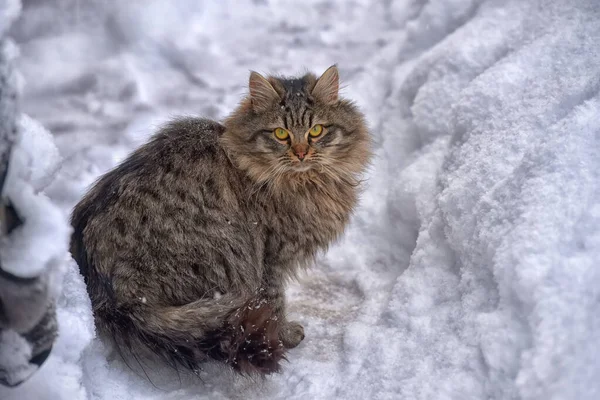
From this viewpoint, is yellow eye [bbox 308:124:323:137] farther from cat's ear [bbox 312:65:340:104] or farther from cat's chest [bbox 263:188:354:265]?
cat's chest [bbox 263:188:354:265]

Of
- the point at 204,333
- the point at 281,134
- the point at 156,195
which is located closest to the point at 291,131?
the point at 281,134

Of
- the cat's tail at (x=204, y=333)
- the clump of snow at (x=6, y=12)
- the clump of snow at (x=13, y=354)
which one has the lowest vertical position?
the clump of snow at (x=13, y=354)

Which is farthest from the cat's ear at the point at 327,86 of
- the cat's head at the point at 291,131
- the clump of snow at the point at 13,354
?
the clump of snow at the point at 13,354

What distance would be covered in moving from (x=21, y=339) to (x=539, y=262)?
136 cm

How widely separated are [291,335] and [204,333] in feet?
1.55

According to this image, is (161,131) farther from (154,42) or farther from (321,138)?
(154,42)

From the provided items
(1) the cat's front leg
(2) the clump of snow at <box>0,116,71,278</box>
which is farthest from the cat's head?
(2) the clump of snow at <box>0,116,71,278</box>

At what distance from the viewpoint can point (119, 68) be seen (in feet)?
12.2

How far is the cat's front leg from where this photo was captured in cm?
209

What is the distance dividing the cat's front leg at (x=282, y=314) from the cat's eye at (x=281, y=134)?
1.77 feet

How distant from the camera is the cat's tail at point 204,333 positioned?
1763mm

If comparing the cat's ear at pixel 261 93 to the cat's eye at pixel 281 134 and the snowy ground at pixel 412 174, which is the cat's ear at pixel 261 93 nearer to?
the cat's eye at pixel 281 134

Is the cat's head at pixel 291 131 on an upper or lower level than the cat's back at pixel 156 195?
upper

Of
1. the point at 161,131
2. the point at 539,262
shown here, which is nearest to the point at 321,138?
the point at 161,131
